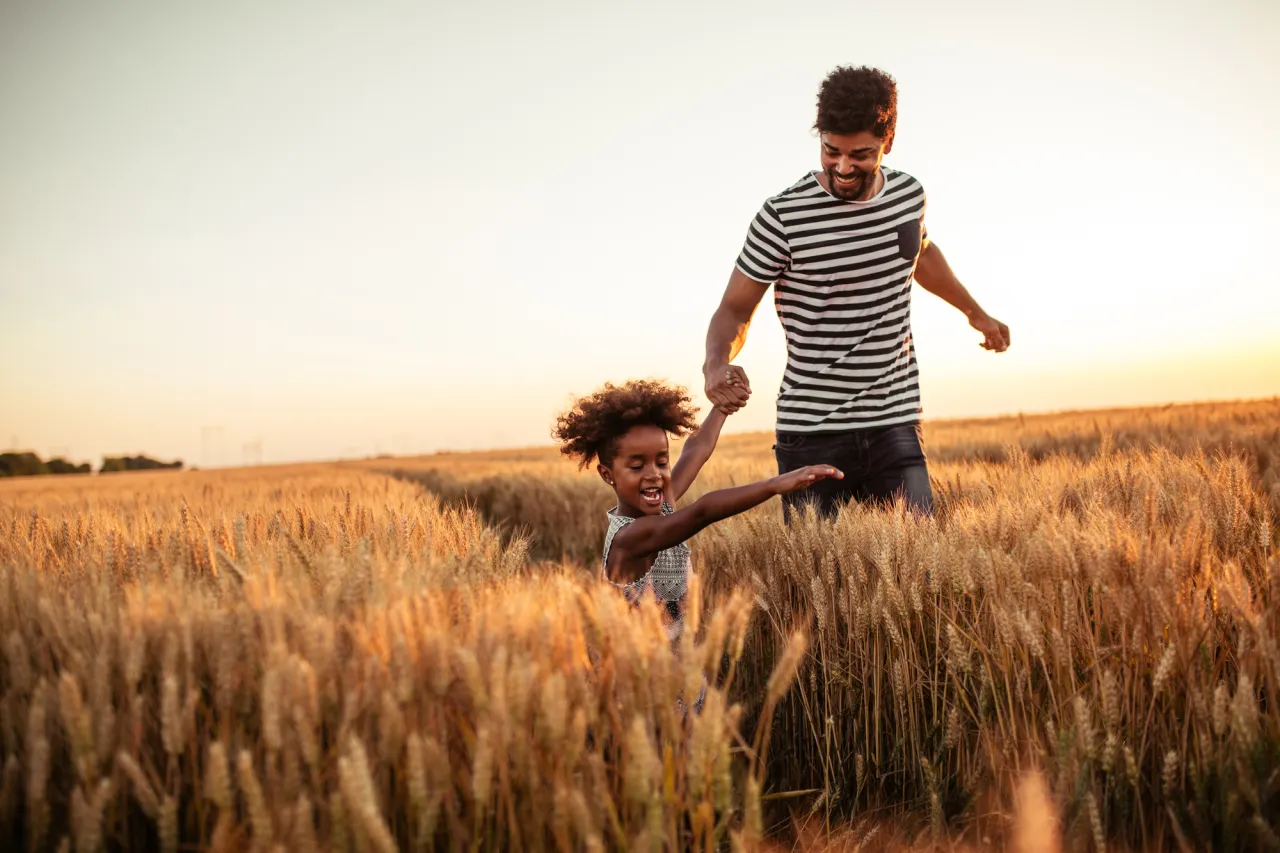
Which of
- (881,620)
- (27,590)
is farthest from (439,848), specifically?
(881,620)

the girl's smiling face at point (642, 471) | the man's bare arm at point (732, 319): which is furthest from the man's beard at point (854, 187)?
the girl's smiling face at point (642, 471)

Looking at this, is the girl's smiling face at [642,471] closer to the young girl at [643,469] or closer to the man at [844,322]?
the young girl at [643,469]

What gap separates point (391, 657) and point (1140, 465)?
12.8ft

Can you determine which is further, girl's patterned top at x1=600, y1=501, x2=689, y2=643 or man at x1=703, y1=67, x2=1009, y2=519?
man at x1=703, y1=67, x2=1009, y2=519

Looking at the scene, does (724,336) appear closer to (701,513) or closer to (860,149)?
(860,149)

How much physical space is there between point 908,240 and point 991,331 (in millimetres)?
708

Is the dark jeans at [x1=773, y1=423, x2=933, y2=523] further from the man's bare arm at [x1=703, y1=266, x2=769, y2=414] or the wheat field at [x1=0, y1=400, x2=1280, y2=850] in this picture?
the man's bare arm at [x1=703, y1=266, x2=769, y2=414]

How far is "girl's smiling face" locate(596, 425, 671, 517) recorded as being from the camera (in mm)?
3008

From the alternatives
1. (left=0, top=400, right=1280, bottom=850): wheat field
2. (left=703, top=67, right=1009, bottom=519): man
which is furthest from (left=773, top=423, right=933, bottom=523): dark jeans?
(left=0, top=400, right=1280, bottom=850): wheat field

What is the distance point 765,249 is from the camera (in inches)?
130

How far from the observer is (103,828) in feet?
4.12

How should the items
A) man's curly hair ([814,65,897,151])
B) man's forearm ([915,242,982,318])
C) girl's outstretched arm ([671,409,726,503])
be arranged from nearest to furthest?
man's curly hair ([814,65,897,151]) < girl's outstretched arm ([671,409,726,503]) < man's forearm ([915,242,982,318])

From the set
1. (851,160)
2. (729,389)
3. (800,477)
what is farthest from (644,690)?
(851,160)

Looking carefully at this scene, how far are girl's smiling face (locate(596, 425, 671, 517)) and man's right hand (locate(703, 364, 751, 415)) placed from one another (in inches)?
11.8
